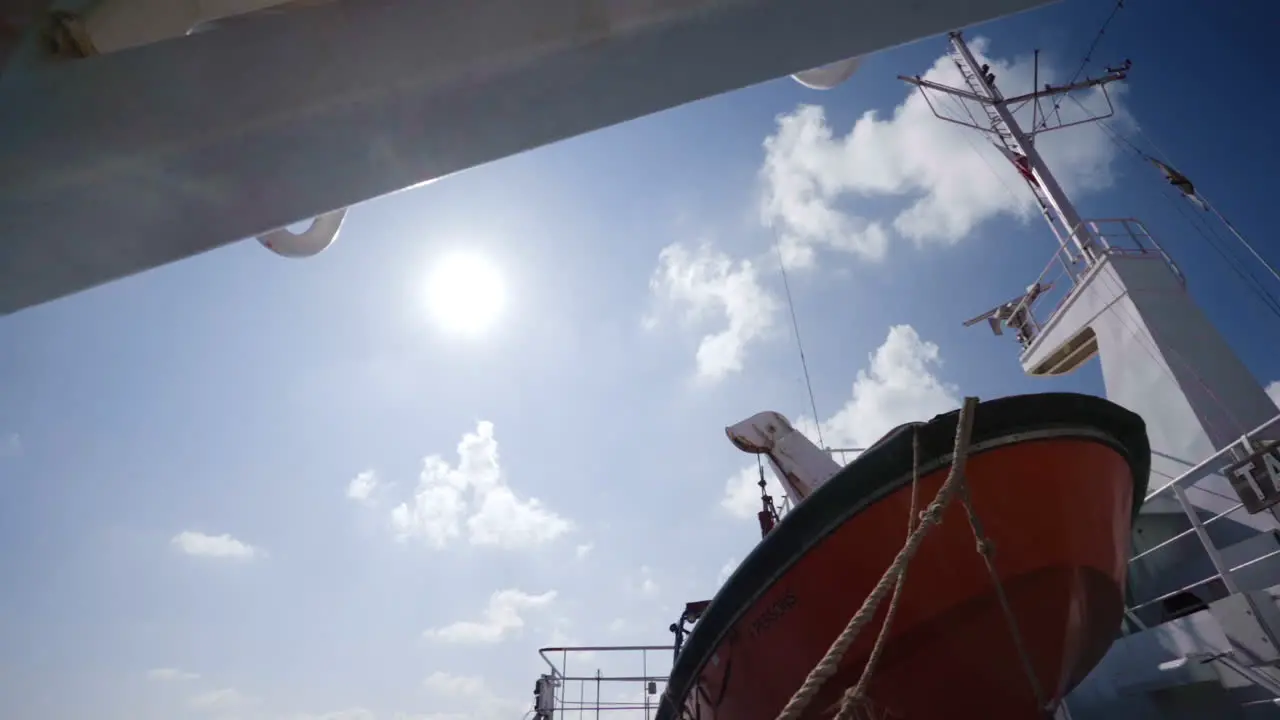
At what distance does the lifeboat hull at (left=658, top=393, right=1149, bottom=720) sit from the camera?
3723 mm

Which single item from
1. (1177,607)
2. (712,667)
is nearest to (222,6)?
(712,667)

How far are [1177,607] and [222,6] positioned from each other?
8998mm

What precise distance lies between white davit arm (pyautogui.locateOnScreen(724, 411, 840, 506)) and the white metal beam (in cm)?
649

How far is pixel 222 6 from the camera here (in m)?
1.41

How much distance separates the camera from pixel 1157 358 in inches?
285

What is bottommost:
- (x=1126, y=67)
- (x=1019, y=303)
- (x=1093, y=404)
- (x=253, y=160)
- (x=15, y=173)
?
(x=15, y=173)

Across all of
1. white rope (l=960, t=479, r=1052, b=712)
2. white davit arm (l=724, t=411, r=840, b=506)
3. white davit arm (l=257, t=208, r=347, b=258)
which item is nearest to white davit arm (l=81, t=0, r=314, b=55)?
white davit arm (l=257, t=208, r=347, b=258)

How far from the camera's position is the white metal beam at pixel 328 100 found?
113 cm

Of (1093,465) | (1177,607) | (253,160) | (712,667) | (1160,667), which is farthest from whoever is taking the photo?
(1177,607)

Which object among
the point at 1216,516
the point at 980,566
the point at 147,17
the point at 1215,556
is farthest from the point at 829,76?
the point at 1216,516

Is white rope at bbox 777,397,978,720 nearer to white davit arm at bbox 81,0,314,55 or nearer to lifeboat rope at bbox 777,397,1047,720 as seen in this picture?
lifeboat rope at bbox 777,397,1047,720

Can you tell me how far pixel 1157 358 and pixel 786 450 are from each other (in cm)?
447

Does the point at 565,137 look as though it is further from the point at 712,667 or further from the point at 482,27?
the point at 712,667

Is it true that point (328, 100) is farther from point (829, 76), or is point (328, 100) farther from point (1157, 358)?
point (1157, 358)
